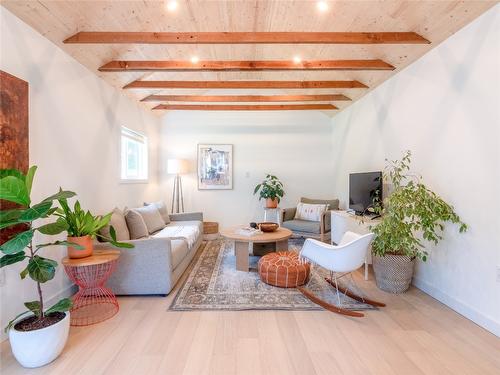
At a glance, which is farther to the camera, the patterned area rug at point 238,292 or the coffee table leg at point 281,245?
the coffee table leg at point 281,245

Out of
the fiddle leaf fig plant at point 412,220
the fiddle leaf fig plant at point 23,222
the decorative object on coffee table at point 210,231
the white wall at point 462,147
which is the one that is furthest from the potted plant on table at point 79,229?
the white wall at point 462,147

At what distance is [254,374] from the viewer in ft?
5.47

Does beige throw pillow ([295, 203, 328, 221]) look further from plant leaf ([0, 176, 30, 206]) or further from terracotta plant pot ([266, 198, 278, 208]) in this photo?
plant leaf ([0, 176, 30, 206])

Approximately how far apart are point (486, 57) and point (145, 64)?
3.45 metres

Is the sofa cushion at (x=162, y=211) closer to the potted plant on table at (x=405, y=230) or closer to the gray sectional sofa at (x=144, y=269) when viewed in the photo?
the gray sectional sofa at (x=144, y=269)

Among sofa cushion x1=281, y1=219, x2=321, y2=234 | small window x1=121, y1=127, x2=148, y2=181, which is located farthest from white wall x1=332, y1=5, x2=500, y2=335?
small window x1=121, y1=127, x2=148, y2=181

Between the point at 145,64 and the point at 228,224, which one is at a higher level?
the point at 145,64

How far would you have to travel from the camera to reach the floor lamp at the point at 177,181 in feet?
16.9

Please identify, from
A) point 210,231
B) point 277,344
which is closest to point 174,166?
point 210,231

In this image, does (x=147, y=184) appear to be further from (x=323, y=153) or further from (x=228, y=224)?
(x=323, y=153)

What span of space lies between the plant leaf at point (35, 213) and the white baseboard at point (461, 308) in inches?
136

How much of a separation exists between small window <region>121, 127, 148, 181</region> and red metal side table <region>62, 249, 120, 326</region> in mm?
1960

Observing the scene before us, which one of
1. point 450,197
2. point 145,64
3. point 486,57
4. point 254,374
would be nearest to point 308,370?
point 254,374

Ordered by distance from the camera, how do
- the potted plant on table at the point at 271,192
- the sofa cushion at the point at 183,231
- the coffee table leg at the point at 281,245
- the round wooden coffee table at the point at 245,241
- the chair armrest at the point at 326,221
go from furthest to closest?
the potted plant on table at the point at 271,192 < the chair armrest at the point at 326,221 < the coffee table leg at the point at 281,245 < the sofa cushion at the point at 183,231 < the round wooden coffee table at the point at 245,241
